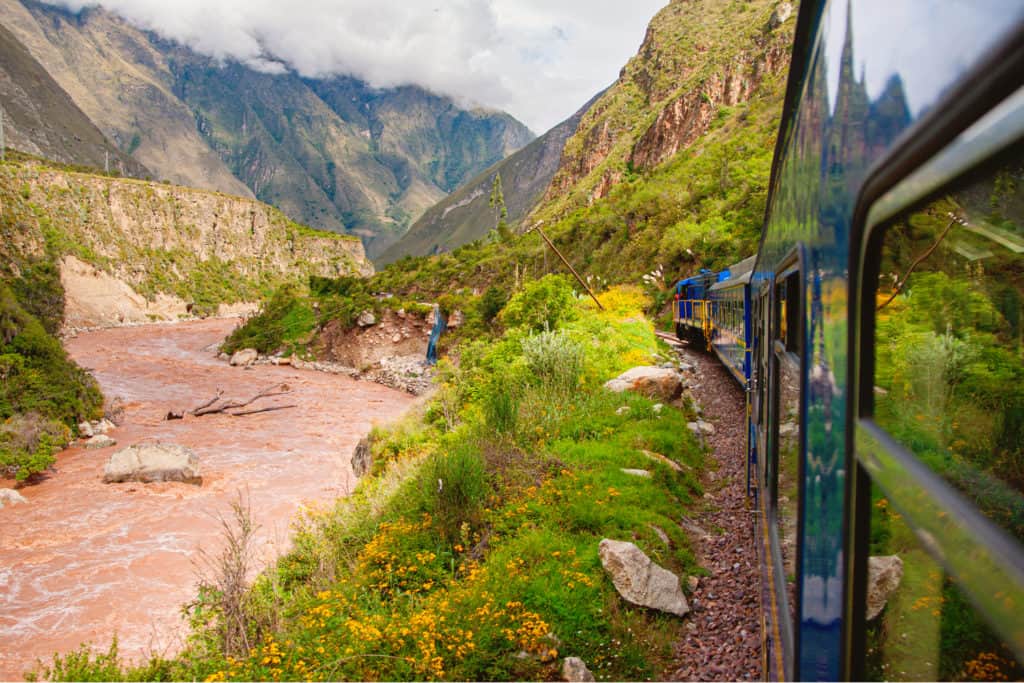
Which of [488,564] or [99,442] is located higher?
[488,564]

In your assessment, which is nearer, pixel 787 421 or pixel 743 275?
pixel 787 421

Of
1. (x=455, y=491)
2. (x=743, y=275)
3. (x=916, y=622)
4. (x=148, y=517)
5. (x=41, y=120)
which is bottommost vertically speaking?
(x=148, y=517)

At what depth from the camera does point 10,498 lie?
14.0 metres

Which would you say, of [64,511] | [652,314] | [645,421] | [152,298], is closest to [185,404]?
[64,511]

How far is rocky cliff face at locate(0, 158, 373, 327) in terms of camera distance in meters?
63.5

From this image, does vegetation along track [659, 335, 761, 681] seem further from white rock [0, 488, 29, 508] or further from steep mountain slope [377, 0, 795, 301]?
steep mountain slope [377, 0, 795, 301]

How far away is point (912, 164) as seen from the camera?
0.90 metres

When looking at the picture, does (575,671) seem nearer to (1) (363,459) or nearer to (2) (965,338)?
(2) (965,338)

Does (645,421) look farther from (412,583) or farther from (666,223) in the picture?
(666,223)

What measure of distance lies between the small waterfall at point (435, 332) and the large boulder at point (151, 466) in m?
18.6

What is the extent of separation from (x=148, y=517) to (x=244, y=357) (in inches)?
1132

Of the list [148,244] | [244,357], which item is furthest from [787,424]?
[148,244]

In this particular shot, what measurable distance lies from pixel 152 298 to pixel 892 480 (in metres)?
85.0

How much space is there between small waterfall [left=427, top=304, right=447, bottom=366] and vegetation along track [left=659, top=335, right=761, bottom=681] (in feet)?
86.6
